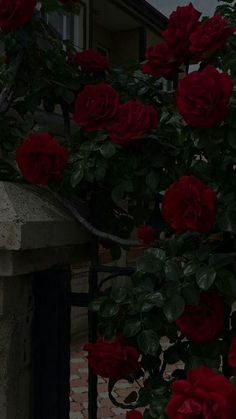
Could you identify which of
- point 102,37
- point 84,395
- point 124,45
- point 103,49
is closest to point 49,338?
point 84,395

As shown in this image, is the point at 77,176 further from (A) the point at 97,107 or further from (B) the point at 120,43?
(B) the point at 120,43

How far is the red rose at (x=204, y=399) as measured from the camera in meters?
1.05

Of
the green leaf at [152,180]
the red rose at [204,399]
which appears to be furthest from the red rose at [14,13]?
the red rose at [204,399]

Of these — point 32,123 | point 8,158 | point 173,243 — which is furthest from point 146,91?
point 173,243

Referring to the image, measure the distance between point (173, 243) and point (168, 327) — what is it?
22 cm

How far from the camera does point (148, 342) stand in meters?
1.41

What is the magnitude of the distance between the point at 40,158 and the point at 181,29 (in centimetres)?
58

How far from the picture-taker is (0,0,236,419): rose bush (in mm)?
1358

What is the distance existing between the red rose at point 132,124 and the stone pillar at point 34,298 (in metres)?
0.27

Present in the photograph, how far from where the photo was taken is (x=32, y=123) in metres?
1.89

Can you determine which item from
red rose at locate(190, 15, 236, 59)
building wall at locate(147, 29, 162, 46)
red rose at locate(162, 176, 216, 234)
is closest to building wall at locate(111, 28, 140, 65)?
building wall at locate(147, 29, 162, 46)

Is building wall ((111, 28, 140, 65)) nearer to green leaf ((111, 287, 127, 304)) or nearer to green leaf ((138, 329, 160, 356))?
green leaf ((111, 287, 127, 304))

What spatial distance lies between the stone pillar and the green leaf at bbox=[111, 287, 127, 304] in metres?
0.19

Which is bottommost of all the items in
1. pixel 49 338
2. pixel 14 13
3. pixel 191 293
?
pixel 49 338
